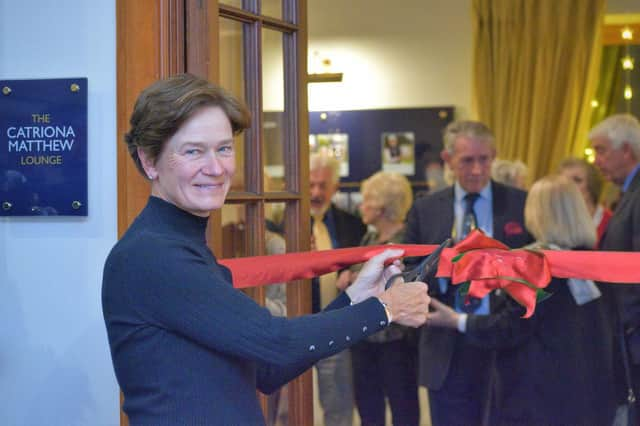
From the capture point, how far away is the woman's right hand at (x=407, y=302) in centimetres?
186

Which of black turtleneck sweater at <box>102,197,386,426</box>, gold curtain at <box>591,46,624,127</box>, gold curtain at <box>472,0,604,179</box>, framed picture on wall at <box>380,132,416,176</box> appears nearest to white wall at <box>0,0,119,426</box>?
black turtleneck sweater at <box>102,197,386,426</box>

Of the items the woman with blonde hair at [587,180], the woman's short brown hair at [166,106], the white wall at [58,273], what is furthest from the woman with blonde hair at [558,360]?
the woman with blonde hair at [587,180]

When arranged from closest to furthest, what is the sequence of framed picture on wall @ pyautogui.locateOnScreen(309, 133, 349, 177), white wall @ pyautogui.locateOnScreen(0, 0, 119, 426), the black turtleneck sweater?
the black turtleneck sweater, white wall @ pyautogui.locateOnScreen(0, 0, 119, 426), framed picture on wall @ pyautogui.locateOnScreen(309, 133, 349, 177)

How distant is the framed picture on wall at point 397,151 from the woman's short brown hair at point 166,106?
611cm

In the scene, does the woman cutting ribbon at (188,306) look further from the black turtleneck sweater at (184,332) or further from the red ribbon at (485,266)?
the red ribbon at (485,266)

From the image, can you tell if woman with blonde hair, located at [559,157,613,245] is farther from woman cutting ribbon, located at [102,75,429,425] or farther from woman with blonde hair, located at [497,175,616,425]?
woman cutting ribbon, located at [102,75,429,425]

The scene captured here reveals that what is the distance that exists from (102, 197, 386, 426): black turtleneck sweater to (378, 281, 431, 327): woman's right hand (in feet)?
0.52

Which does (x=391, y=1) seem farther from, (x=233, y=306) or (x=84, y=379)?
(x=233, y=306)

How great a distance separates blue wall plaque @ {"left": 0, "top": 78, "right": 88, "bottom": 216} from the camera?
102 inches

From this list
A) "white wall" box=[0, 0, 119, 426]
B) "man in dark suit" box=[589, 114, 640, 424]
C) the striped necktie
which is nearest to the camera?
"white wall" box=[0, 0, 119, 426]

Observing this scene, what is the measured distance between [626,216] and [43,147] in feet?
7.91

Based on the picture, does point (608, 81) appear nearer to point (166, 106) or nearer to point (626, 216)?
point (626, 216)

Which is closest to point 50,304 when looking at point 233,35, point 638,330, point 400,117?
point 233,35

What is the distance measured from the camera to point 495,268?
2814mm
